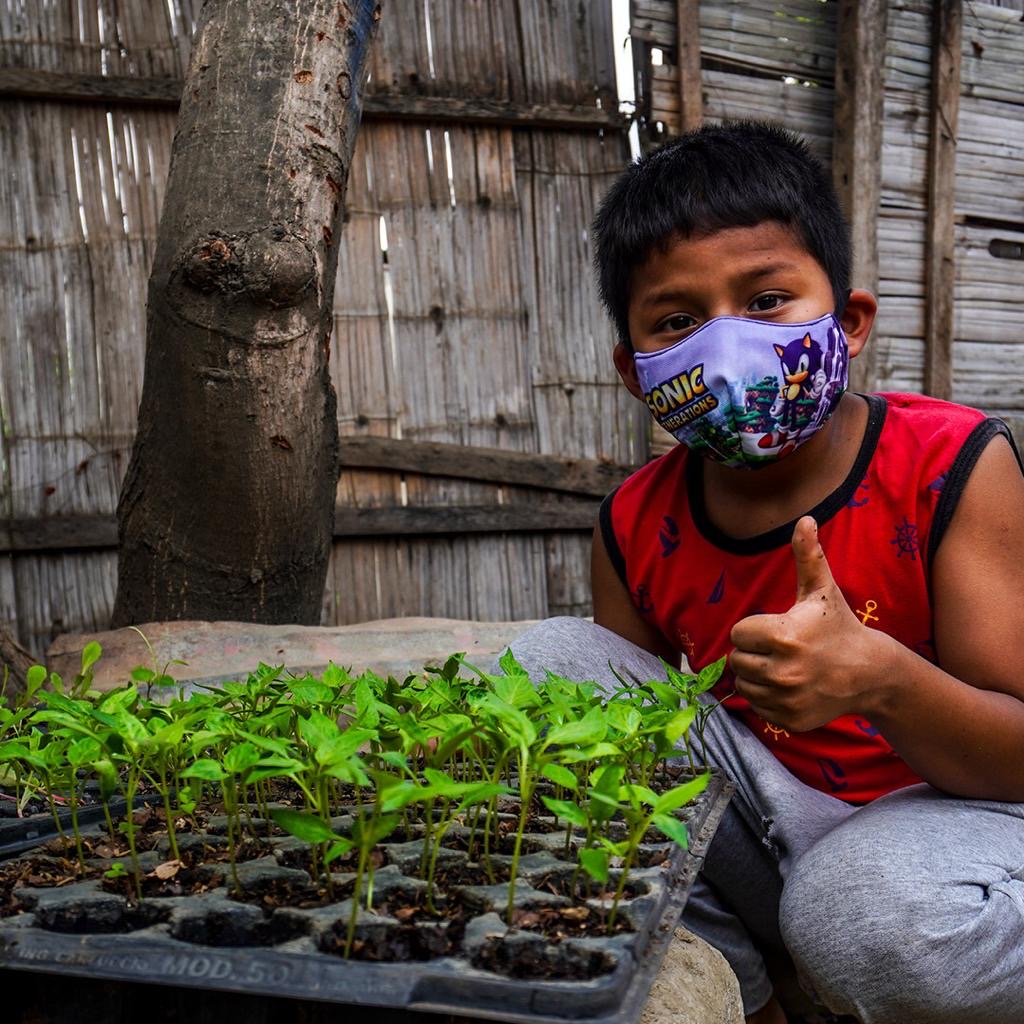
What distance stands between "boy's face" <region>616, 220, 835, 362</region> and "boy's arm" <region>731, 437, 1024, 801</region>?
42cm

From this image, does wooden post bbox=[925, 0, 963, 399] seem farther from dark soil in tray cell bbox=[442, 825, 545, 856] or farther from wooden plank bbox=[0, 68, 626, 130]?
dark soil in tray cell bbox=[442, 825, 545, 856]

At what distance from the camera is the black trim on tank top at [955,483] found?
1833mm

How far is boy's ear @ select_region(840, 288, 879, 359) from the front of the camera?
2.11 m

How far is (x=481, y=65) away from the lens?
203 inches

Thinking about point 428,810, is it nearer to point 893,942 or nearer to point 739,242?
point 893,942

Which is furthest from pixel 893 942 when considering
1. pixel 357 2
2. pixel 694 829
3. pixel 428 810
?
pixel 357 2

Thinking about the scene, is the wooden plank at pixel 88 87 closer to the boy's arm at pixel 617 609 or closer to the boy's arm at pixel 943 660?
the boy's arm at pixel 617 609

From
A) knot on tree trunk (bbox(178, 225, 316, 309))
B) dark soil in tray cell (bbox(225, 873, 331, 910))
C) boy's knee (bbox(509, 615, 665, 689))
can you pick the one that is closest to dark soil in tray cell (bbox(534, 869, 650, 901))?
dark soil in tray cell (bbox(225, 873, 331, 910))

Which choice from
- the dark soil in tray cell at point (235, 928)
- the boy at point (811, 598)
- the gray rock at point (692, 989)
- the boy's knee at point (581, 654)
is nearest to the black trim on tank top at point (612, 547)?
the boy at point (811, 598)

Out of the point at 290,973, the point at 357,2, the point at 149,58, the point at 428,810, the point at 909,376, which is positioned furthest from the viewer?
the point at 909,376

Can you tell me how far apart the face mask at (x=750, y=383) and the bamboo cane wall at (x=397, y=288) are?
3236mm

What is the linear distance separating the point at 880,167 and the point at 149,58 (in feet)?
11.2

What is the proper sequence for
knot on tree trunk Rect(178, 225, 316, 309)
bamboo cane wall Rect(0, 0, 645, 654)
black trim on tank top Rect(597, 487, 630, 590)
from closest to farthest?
1. black trim on tank top Rect(597, 487, 630, 590)
2. knot on tree trunk Rect(178, 225, 316, 309)
3. bamboo cane wall Rect(0, 0, 645, 654)

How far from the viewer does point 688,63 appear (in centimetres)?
518
